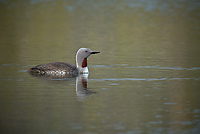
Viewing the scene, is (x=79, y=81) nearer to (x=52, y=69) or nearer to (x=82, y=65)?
(x=52, y=69)

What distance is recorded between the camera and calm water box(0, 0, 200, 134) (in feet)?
26.5

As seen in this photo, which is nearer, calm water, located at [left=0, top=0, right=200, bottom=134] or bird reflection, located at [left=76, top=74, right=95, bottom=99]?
calm water, located at [left=0, top=0, right=200, bottom=134]

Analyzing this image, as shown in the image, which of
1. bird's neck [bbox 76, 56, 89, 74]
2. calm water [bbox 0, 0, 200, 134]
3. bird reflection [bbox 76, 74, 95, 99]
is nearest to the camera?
calm water [bbox 0, 0, 200, 134]

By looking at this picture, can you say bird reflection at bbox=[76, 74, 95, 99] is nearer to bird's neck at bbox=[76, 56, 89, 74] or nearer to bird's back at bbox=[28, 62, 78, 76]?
bird's neck at bbox=[76, 56, 89, 74]

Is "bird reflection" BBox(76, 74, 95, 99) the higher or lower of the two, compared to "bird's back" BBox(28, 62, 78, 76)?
lower

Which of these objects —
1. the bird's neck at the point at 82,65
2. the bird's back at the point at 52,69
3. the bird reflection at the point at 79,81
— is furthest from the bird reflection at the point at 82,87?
the bird's back at the point at 52,69

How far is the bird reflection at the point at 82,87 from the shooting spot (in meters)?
10.3

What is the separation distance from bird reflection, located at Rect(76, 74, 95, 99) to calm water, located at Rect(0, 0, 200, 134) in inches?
0.8

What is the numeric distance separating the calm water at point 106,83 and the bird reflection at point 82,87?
21 mm

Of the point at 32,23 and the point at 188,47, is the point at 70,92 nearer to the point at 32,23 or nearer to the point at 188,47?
the point at 188,47

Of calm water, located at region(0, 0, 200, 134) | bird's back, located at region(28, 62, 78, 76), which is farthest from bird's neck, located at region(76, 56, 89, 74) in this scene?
bird's back, located at region(28, 62, 78, 76)

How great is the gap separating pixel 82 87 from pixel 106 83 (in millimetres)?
710

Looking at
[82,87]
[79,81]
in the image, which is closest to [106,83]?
[82,87]

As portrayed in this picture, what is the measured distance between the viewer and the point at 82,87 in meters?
11.1
